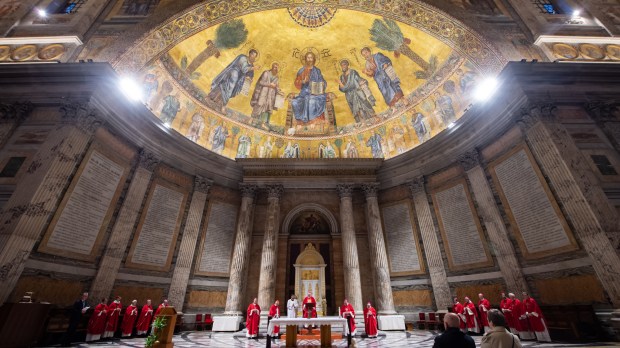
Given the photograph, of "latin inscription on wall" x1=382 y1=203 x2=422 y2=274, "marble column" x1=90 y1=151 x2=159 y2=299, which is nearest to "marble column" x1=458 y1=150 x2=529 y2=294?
"latin inscription on wall" x1=382 y1=203 x2=422 y2=274

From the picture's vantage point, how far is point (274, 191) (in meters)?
15.8

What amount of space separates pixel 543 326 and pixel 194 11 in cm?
1800

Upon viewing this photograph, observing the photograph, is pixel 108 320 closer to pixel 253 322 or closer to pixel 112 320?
pixel 112 320

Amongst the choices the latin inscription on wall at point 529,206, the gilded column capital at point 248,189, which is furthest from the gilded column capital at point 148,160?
the latin inscription on wall at point 529,206

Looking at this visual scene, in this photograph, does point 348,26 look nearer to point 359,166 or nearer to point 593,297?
point 359,166

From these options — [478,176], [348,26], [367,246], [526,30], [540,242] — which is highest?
[348,26]

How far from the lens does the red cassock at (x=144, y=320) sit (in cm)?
993

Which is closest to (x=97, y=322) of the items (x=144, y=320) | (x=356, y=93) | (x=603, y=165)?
(x=144, y=320)

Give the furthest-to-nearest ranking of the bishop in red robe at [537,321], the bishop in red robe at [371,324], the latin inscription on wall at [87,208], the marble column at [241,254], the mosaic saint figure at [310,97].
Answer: the mosaic saint figure at [310,97], the marble column at [241,254], the bishop in red robe at [371,324], the latin inscription on wall at [87,208], the bishop in red robe at [537,321]

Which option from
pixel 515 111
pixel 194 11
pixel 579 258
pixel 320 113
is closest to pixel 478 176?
pixel 515 111

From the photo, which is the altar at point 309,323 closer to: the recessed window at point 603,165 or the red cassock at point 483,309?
the red cassock at point 483,309

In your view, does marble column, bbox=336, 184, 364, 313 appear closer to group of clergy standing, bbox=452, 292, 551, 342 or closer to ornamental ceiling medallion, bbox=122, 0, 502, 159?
ornamental ceiling medallion, bbox=122, 0, 502, 159

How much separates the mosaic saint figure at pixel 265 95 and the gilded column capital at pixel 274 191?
4.07 meters

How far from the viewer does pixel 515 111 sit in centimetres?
1070
